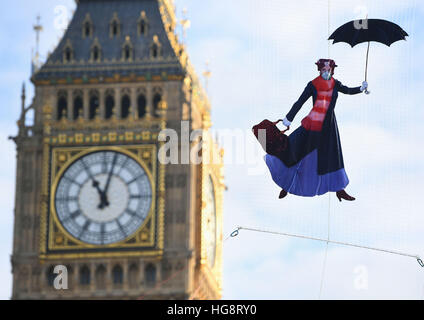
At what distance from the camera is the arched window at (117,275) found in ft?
290

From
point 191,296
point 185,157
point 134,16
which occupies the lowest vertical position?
point 191,296

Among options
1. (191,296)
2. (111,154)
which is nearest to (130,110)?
(111,154)

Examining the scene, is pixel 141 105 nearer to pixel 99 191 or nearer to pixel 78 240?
pixel 99 191

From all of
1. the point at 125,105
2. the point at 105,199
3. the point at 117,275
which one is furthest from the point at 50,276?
the point at 125,105

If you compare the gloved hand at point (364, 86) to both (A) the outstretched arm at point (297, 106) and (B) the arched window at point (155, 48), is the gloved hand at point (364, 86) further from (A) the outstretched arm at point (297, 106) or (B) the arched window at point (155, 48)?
(B) the arched window at point (155, 48)

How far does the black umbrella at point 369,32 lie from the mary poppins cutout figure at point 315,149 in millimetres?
949

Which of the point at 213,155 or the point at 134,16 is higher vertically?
the point at 134,16

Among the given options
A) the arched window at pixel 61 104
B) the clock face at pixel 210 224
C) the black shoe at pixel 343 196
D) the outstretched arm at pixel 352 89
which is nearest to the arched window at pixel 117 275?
the clock face at pixel 210 224

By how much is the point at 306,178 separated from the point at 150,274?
3544cm

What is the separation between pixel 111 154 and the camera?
8912 cm

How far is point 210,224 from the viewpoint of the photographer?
93312mm

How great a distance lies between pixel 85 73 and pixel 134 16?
3.65 m
